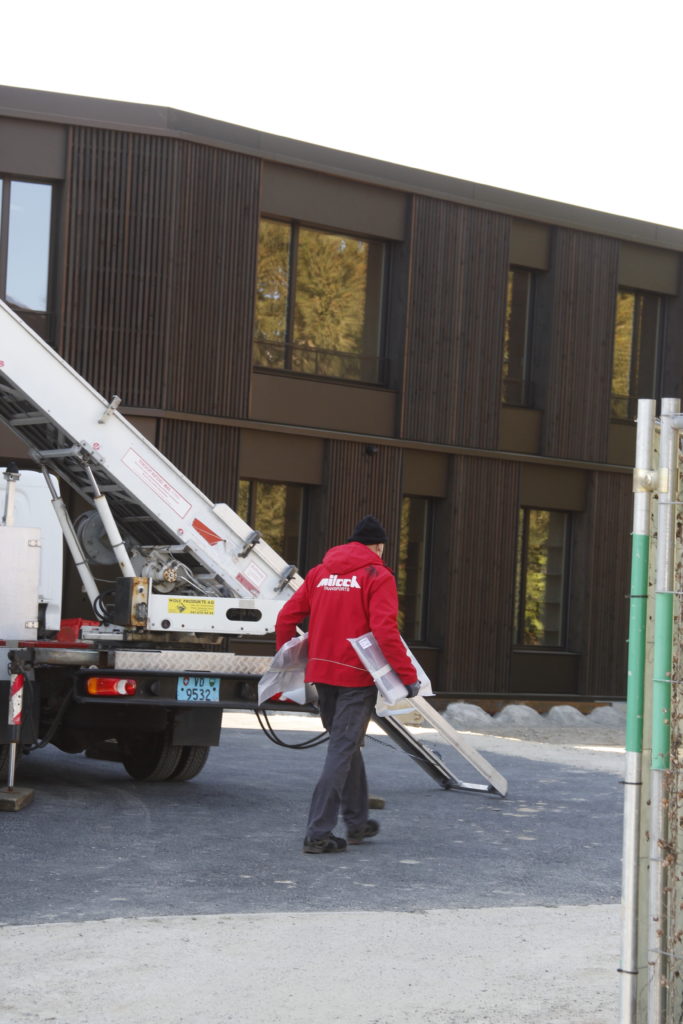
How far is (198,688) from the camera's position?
10859 mm

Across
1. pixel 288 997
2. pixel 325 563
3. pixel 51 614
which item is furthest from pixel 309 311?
pixel 288 997

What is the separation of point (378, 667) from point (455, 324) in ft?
47.3

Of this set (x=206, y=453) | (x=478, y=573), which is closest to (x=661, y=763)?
(x=206, y=453)

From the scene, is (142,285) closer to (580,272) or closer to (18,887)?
(580,272)

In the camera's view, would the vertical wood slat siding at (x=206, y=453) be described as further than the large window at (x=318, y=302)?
No

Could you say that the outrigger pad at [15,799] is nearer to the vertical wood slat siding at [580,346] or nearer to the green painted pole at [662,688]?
the green painted pole at [662,688]

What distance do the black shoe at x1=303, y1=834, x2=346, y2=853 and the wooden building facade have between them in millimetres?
11578

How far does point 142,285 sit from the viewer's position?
20547 millimetres

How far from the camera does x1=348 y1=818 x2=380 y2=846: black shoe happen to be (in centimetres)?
973

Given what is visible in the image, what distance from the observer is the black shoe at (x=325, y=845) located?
364 inches

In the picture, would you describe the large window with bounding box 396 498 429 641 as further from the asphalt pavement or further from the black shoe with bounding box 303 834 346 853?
the black shoe with bounding box 303 834 346 853

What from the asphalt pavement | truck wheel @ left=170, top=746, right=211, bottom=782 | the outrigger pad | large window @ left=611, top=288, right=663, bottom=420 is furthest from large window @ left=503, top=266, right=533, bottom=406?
the outrigger pad

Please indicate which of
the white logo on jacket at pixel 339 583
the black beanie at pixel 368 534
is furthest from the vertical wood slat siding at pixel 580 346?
the white logo on jacket at pixel 339 583

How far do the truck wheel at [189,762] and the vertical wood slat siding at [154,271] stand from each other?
29.1 feet
